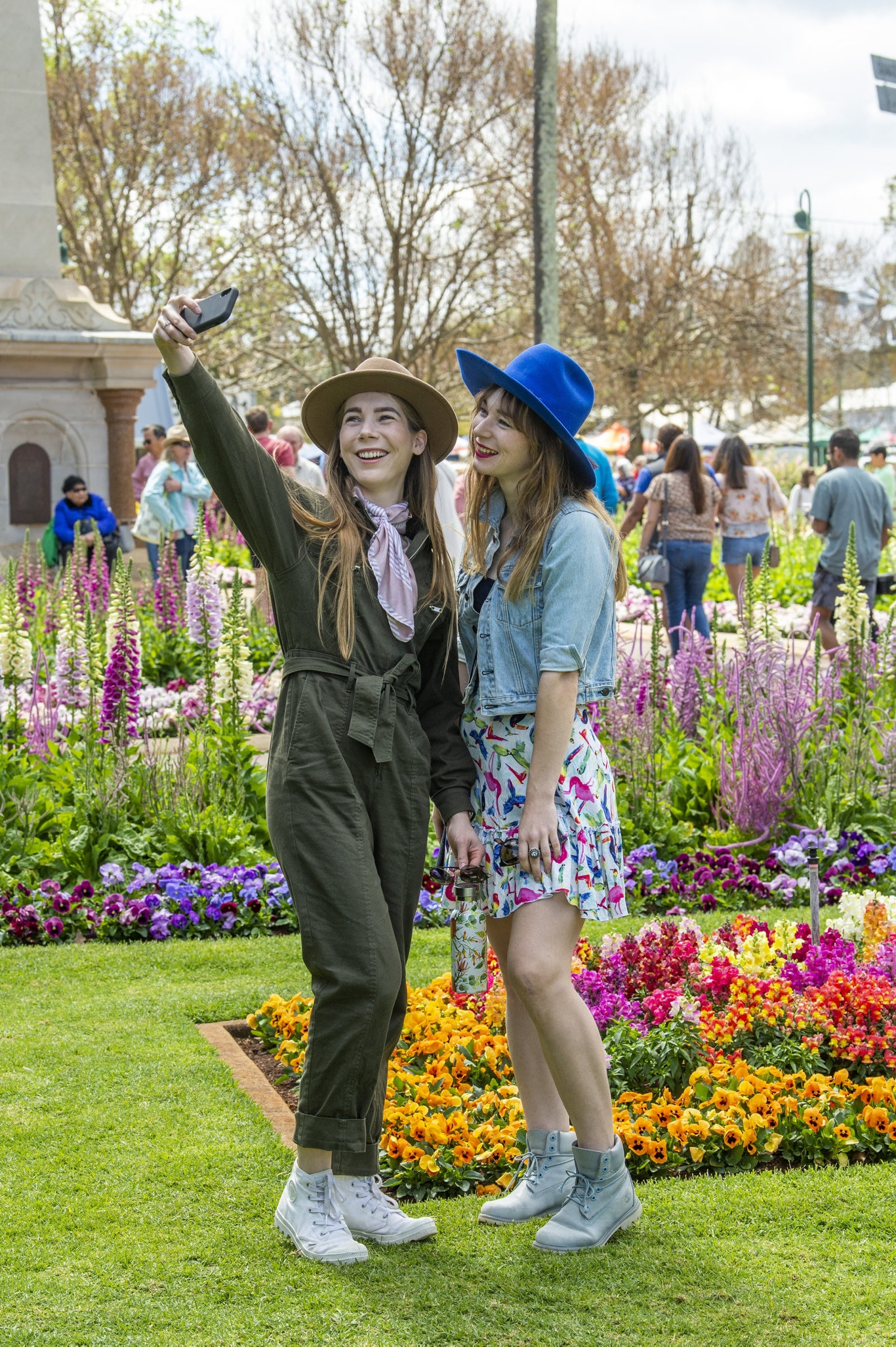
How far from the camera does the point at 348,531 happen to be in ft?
10.3

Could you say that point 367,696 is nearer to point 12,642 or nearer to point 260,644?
point 12,642

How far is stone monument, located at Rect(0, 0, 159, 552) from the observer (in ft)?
46.0

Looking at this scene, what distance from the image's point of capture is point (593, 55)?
2778cm

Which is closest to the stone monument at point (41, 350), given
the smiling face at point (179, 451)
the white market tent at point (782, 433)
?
the smiling face at point (179, 451)

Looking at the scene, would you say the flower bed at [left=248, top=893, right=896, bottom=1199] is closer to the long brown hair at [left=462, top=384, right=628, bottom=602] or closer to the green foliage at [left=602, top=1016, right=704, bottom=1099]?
the green foliage at [left=602, top=1016, right=704, bottom=1099]

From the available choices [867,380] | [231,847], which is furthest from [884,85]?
[867,380]

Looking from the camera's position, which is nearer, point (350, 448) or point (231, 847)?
point (350, 448)

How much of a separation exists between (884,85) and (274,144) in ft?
49.5

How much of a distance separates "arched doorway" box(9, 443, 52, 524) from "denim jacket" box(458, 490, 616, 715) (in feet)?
39.5

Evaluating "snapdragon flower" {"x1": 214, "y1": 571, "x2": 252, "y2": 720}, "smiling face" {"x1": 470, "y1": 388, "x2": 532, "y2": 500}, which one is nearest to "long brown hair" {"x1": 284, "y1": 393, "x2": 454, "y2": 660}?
"smiling face" {"x1": 470, "y1": 388, "x2": 532, "y2": 500}

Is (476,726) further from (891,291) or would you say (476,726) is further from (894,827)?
(891,291)

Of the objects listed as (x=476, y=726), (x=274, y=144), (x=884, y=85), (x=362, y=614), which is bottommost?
(x=476, y=726)

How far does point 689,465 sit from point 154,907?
6001 mm

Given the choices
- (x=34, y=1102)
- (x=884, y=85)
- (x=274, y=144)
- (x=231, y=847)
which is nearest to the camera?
(x=34, y=1102)
